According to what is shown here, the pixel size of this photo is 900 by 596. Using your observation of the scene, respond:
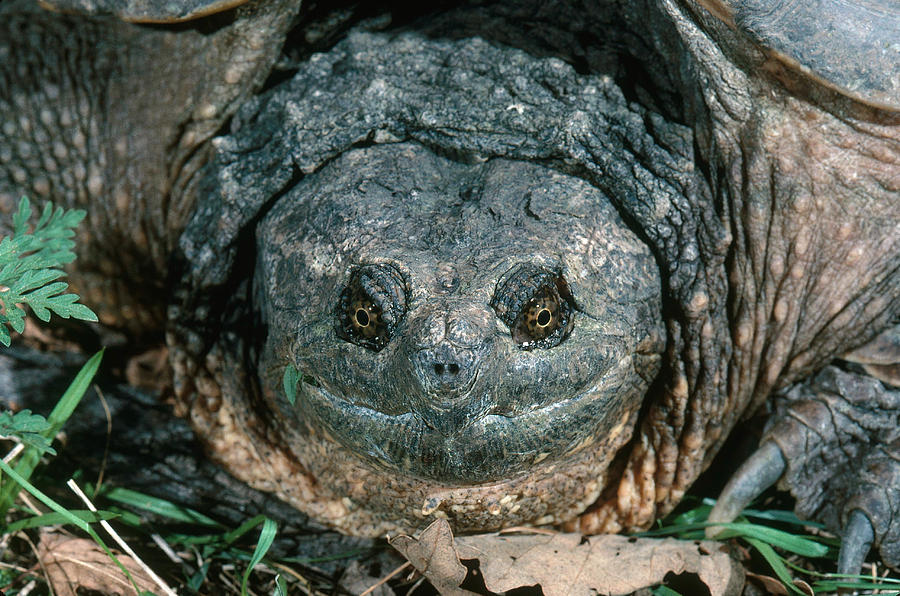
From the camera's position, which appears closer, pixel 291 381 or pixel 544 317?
pixel 544 317

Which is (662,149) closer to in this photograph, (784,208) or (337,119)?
(784,208)

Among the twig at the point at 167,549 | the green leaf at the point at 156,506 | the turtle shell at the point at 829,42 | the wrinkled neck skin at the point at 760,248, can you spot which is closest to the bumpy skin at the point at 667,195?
the wrinkled neck skin at the point at 760,248

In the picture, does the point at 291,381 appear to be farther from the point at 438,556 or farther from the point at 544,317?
the point at 544,317

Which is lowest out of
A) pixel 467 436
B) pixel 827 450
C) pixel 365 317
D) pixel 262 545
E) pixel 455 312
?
pixel 262 545

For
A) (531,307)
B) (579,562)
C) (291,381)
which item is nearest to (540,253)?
(531,307)

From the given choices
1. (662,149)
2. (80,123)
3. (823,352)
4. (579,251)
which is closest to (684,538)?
(823,352)

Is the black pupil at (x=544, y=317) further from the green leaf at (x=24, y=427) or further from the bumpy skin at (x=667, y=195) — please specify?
the green leaf at (x=24, y=427)
